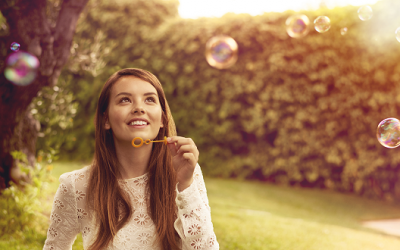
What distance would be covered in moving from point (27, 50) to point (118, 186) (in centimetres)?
214

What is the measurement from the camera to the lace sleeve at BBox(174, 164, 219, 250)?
148 centimetres

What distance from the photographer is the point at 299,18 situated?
4.88 m

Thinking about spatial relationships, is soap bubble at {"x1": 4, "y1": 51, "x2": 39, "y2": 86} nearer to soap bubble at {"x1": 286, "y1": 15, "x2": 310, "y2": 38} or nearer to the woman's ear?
the woman's ear

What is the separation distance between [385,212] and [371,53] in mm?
2683

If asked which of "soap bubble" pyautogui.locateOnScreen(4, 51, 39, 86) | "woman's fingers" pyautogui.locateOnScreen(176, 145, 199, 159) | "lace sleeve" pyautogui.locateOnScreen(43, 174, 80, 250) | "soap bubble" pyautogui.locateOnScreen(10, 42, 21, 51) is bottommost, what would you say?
"lace sleeve" pyautogui.locateOnScreen(43, 174, 80, 250)

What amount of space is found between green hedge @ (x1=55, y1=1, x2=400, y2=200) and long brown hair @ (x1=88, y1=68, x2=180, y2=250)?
5478 millimetres

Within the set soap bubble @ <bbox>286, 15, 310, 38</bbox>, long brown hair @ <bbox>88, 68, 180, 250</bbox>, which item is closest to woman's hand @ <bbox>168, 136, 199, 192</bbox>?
long brown hair @ <bbox>88, 68, 180, 250</bbox>

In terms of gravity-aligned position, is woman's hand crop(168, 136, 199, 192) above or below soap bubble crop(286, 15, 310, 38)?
below

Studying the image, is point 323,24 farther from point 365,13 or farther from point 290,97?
point 290,97

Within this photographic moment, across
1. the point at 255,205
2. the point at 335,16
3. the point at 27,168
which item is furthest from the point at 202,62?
the point at 27,168

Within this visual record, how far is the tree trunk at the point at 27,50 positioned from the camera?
125 inches

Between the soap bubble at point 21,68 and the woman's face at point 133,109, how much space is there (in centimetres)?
187

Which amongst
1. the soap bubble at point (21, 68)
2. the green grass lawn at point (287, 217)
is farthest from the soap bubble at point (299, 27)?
the soap bubble at point (21, 68)

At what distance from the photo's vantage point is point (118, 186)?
1.62 metres
